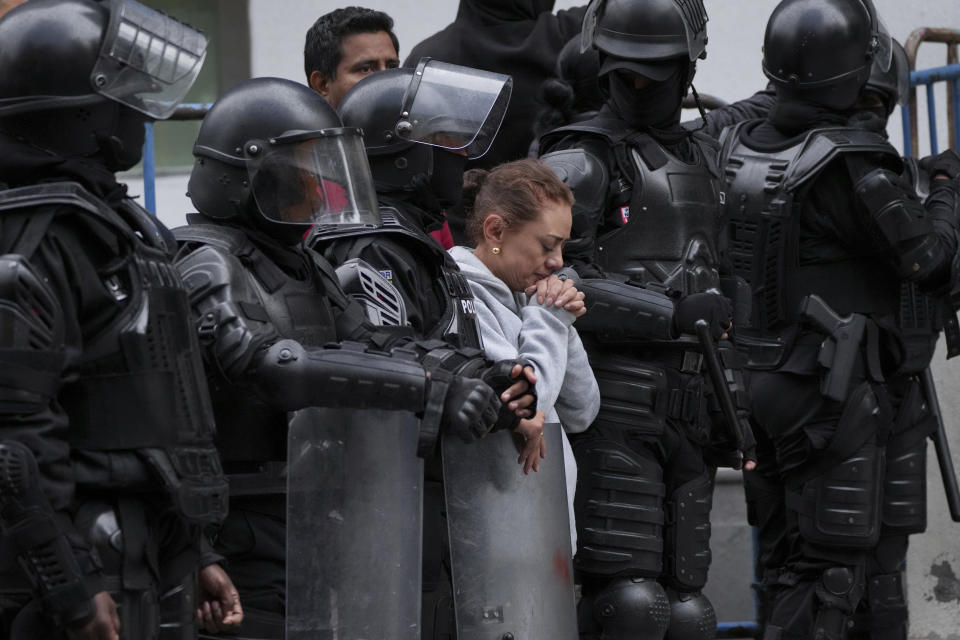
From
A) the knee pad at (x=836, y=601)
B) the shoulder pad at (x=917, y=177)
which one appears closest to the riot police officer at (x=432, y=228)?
the knee pad at (x=836, y=601)

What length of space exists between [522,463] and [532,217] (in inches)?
28.8

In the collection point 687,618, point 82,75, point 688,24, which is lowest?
point 687,618

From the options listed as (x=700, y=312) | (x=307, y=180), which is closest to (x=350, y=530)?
(x=307, y=180)

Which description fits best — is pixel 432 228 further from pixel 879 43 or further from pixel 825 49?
pixel 879 43

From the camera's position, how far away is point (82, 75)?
321 cm

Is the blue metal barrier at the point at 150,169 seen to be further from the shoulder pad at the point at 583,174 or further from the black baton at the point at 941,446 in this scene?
the black baton at the point at 941,446

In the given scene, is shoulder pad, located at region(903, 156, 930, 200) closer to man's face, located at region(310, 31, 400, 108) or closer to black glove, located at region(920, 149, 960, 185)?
black glove, located at region(920, 149, 960, 185)

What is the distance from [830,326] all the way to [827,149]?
0.58 m

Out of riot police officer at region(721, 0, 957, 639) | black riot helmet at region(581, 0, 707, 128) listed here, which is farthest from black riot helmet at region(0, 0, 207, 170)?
riot police officer at region(721, 0, 957, 639)

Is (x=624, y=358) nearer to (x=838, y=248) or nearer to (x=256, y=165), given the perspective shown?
(x=838, y=248)

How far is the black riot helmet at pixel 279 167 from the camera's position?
3.71 meters

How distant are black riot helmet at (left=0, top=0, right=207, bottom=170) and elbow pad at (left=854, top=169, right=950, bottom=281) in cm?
296

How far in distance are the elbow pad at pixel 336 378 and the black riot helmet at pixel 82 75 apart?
0.48 metres

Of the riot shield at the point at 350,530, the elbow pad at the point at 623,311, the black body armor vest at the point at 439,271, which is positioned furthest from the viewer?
the elbow pad at the point at 623,311
